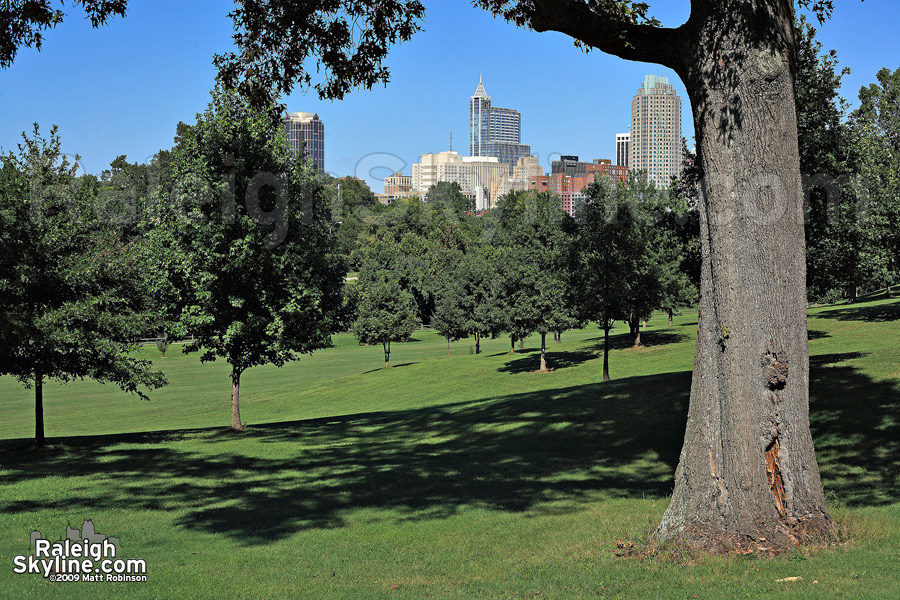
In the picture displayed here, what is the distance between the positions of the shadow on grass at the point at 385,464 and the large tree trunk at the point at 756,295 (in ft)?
14.4

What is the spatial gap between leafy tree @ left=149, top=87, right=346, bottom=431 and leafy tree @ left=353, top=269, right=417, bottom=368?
1444 inches

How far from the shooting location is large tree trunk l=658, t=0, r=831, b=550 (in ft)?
27.6

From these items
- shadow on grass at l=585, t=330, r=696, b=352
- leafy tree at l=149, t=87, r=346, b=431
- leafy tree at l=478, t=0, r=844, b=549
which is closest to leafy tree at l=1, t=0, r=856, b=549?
leafy tree at l=478, t=0, r=844, b=549

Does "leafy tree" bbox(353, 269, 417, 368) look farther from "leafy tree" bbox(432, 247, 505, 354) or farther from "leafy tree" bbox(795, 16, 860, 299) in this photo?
"leafy tree" bbox(795, 16, 860, 299)

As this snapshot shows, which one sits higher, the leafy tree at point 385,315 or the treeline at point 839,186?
the treeline at point 839,186

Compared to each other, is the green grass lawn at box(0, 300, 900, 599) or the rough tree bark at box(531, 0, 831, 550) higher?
the rough tree bark at box(531, 0, 831, 550)

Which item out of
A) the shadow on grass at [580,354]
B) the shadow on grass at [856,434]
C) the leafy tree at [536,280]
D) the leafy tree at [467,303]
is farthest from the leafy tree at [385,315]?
the shadow on grass at [856,434]

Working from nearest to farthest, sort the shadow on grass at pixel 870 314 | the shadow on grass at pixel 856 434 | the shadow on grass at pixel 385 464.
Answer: the shadow on grass at pixel 856 434 → the shadow on grass at pixel 385 464 → the shadow on grass at pixel 870 314

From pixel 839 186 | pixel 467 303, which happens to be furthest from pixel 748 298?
pixel 467 303

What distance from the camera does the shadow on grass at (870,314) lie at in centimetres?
4081

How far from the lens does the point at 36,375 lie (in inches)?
812

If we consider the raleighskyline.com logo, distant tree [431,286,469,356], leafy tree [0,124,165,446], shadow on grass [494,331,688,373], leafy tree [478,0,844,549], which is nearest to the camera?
leafy tree [478,0,844,549]

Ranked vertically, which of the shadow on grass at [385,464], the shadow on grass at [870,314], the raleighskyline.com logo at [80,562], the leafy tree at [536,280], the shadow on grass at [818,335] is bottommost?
the shadow on grass at [385,464]

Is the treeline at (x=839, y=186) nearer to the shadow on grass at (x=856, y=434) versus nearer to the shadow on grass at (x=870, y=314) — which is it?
the shadow on grass at (x=870, y=314)
